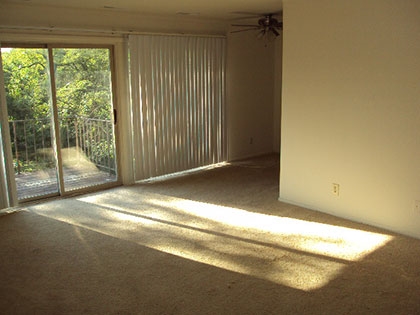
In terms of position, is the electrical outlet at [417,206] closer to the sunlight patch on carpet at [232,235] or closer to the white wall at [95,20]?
the sunlight patch on carpet at [232,235]

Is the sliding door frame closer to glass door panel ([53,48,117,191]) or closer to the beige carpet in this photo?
glass door panel ([53,48,117,191])

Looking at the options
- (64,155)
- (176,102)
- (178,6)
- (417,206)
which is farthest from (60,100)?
(417,206)

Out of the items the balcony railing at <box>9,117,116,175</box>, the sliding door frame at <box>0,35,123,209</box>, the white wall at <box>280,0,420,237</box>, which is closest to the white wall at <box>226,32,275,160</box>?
the sliding door frame at <box>0,35,123,209</box>

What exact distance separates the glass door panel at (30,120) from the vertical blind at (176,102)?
1.10 meters

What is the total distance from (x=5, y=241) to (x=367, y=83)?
145 inches

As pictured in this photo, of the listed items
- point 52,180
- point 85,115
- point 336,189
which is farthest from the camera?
point 85,115

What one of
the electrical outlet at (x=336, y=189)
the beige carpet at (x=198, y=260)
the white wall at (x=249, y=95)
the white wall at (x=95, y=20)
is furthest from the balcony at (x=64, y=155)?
the electrical outlet at (x=336, y=189)

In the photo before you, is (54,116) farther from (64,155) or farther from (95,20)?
(95,20)

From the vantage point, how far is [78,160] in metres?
5.36

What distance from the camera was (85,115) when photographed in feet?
17.5

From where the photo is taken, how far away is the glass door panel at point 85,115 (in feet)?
16.6

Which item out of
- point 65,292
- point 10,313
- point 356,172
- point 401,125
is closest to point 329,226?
point 356,172

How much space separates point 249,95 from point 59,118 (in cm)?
334

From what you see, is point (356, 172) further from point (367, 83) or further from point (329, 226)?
point (367, 83)
